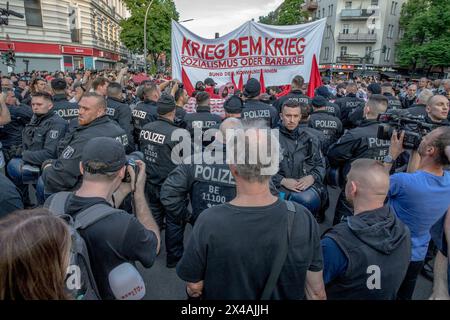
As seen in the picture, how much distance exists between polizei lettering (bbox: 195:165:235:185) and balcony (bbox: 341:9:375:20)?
177ft

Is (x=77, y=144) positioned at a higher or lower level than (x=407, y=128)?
lower

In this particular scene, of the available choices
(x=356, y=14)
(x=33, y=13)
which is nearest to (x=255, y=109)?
(x=33, y=13)

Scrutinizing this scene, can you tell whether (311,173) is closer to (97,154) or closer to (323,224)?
(323,224)

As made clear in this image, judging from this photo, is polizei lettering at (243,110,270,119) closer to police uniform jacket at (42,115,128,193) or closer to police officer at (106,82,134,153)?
police officer at (106,82,134,153)

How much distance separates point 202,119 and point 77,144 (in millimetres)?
2788

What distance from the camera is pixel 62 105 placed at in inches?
212

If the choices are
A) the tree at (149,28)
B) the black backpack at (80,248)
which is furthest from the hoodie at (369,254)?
the tree at (149,28)

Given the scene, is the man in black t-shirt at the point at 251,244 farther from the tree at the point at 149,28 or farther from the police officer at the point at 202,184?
the tree at the point at 149,28

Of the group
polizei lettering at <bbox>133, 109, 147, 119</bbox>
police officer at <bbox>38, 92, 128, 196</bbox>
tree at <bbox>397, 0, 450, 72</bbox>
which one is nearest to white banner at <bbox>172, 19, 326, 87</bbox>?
polizei lettering at <bbox>133, 109, 147, 119</bbox>

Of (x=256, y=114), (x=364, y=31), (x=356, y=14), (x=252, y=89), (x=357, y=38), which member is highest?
(x=356, y=14)

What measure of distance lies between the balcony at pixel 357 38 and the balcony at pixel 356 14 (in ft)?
7.72

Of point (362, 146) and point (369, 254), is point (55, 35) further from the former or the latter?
point (369, 254)

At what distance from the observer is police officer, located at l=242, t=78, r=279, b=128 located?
6.07 metres
